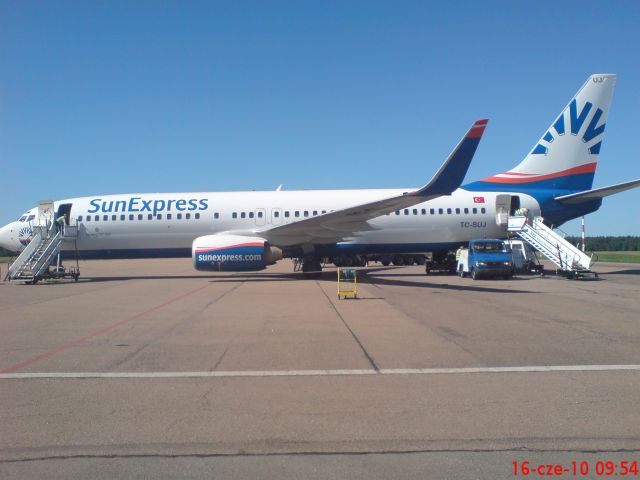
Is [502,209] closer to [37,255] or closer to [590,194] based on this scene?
[590,194]

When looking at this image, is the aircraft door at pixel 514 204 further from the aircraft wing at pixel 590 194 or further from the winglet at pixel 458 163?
the winglet at pixel 458 163

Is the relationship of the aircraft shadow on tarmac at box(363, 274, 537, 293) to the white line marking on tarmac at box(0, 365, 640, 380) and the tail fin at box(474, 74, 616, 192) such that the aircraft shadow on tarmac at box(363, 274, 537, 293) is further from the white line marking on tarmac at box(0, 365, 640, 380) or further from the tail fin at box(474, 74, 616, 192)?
the white line marking on tarmac at box(0, 365, 640, 380)

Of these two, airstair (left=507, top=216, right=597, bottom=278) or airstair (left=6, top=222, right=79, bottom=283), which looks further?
airstair (left=6, top=222, right=79, bottom=283)

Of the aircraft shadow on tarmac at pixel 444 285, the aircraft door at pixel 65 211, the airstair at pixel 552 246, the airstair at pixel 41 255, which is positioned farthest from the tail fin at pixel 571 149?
the airstair at pixel 41 255

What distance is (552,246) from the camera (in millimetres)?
21797

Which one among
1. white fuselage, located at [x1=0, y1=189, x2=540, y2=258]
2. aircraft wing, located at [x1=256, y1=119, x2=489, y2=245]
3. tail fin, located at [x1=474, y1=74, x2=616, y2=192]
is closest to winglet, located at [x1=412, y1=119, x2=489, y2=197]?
aircraft wing, located at [x1=256, y1=119, x2=489, y2=245]

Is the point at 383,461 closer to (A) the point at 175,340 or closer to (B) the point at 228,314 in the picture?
(A) the point at 175,340

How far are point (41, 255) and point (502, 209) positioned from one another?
20496 mm

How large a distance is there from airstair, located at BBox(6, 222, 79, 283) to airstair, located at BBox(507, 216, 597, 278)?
20068 mm

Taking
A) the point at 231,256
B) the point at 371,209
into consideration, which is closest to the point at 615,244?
the point at 371,209

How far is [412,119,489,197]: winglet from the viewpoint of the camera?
16141 millimetres

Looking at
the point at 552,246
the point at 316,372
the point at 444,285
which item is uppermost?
the point at 552,246

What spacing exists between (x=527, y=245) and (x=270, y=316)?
17.0 metres

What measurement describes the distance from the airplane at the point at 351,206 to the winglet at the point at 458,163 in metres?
4.81
